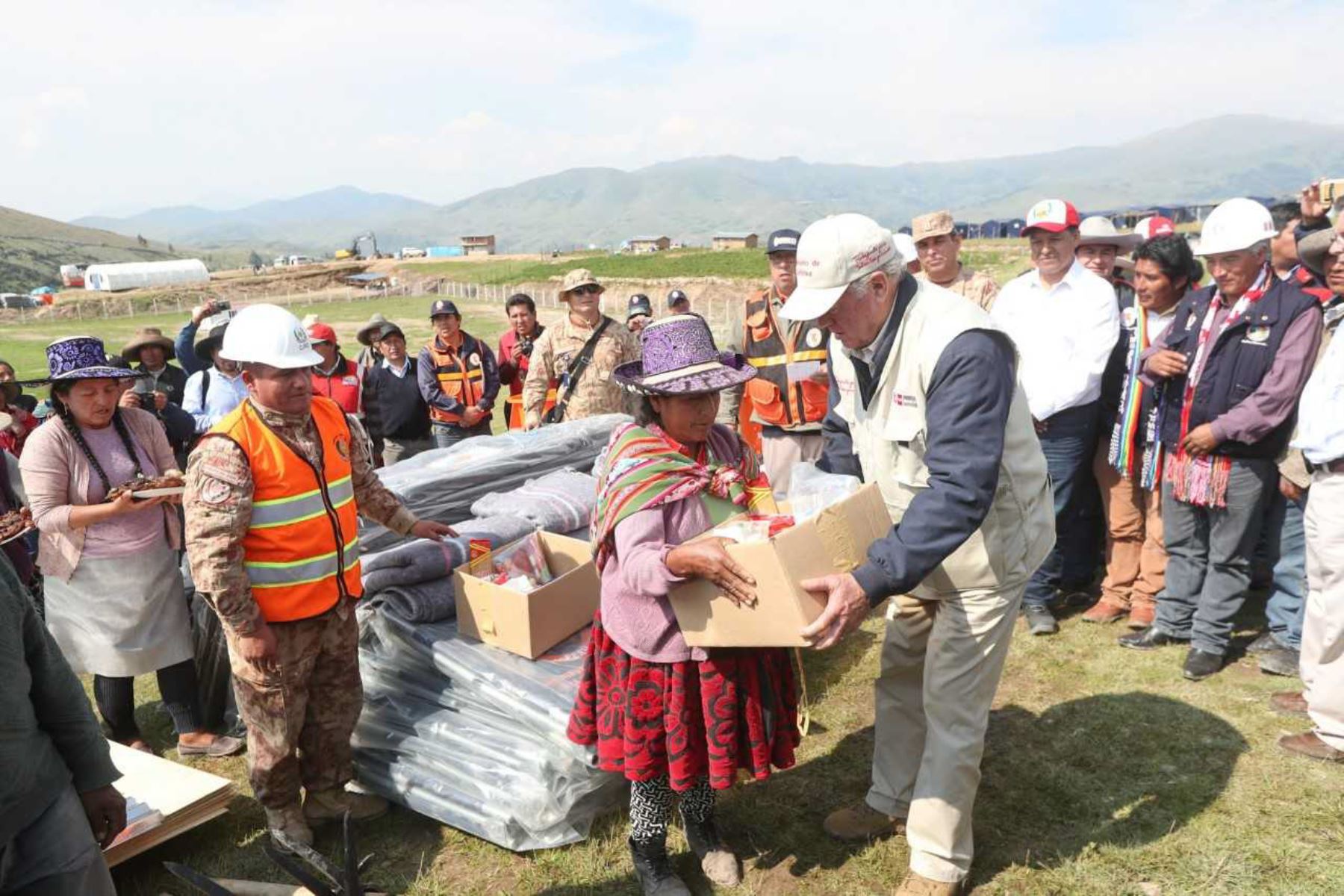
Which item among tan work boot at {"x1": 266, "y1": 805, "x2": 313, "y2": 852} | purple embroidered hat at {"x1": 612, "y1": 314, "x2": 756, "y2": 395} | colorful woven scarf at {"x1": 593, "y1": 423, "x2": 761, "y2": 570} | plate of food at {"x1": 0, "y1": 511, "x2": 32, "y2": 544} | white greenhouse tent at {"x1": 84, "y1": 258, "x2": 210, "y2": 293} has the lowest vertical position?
tan work boot at {"x1": 266, "y1": 805, "x2": 313, "y2": 852}

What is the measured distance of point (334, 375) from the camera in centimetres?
673

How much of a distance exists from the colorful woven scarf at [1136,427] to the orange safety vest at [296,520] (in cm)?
415

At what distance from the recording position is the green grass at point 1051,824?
3.04 meters

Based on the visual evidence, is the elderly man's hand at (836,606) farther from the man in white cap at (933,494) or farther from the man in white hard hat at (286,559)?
the man in white hard hat at (286,559)

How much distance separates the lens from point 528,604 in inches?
142

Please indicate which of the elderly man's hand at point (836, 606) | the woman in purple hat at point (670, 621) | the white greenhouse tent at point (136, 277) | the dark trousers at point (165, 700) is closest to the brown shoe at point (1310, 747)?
the woman in purple hat at point (670, 621)

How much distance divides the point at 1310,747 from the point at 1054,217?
2.82 metres

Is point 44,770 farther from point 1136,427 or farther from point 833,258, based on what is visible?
point 1136,427

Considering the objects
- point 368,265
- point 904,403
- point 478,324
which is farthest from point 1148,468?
point 368,265

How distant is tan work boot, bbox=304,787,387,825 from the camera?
3498mm

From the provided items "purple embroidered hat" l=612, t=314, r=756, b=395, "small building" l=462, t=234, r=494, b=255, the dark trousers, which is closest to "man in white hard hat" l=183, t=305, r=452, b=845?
the dark trousers

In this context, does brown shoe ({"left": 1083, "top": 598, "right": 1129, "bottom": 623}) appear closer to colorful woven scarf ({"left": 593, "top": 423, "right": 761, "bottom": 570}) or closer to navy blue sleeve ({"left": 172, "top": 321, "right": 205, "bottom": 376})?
colorful woven scarf ({"left": 593, "top": 423, "right": 761, "bottom": 570})

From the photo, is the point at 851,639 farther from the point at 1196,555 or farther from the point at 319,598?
the point at 319,598

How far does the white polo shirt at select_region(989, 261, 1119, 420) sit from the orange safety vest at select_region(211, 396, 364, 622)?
3550 mm
